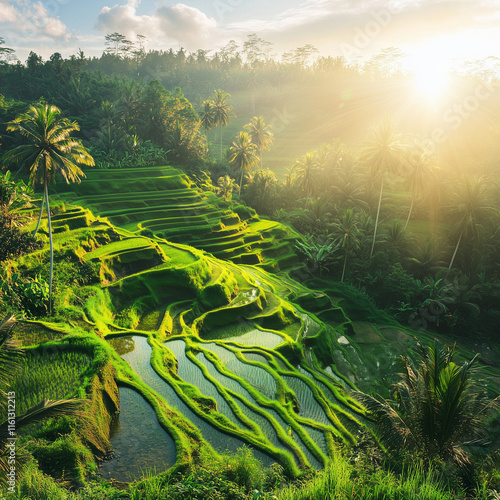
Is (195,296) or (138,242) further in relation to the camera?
(138,242)

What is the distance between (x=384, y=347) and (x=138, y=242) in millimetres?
20449

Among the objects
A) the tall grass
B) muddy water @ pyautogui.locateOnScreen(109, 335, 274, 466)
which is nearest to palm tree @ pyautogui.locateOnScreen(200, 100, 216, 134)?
muddy water @ pyautogui.locateOnScreen(109, 335, 274, 466)

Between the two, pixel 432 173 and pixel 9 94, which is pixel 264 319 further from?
pixel 9 94

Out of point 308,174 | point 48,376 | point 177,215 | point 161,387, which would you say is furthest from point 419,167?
point 48,376

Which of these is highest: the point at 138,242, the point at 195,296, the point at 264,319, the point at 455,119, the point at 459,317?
the point at 455,119

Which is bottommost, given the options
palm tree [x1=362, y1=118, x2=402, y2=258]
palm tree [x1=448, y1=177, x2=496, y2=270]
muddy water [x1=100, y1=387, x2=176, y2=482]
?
muddy water [x1=100, y1=387, x2=176, y2=482]

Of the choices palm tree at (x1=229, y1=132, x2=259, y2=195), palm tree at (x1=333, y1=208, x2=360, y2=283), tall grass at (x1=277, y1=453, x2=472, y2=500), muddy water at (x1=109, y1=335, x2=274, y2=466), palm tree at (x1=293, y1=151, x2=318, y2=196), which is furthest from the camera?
palm tree at (x1=229, y1=132, x2=259, y2=195)

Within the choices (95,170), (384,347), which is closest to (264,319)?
(384,347)

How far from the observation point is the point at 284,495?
7523 millimetres

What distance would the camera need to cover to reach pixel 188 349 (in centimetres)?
1764

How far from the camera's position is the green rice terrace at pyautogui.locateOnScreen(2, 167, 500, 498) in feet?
37.3

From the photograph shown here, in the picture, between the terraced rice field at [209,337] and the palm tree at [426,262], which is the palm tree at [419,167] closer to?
the palm tree at [426,262]

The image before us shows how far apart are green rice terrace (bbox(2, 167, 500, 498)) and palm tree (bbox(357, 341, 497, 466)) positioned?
291 centimetres

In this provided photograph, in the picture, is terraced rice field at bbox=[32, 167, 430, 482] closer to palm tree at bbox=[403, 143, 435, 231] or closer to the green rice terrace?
the green rice terrace
